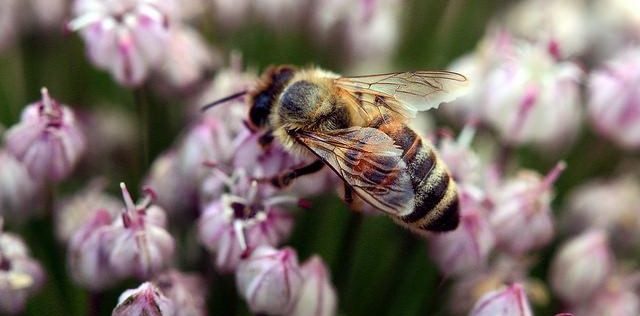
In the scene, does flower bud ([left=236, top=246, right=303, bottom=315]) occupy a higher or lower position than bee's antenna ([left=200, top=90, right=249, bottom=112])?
lower

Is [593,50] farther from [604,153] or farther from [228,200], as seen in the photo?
[228,200]

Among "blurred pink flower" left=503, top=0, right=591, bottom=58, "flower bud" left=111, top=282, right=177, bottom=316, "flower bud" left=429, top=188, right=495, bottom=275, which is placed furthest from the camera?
"blurred pink flower" left=503, top=0, right=591, bottom=58

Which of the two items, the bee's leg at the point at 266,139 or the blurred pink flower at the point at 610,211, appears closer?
the bee's leg at the point at 266,139

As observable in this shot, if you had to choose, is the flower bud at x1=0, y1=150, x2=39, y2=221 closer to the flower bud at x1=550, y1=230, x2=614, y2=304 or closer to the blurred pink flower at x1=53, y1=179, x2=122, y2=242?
the blurred pink flower at x1=53, y1=179, x2=122, y2=242

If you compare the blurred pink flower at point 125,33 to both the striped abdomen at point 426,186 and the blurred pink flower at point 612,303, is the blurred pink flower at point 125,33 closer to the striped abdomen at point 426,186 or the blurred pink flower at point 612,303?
the striped abdomen at point 426,186

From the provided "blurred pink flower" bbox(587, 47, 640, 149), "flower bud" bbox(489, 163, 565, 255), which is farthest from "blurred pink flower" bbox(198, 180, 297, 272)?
"blurred pink flower" bbox(587, 47, 640, 149)

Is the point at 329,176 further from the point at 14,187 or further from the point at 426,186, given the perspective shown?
the point at 14,187

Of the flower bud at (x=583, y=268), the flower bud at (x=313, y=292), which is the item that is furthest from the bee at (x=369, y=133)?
the flower bud at (x=583, y=268)
